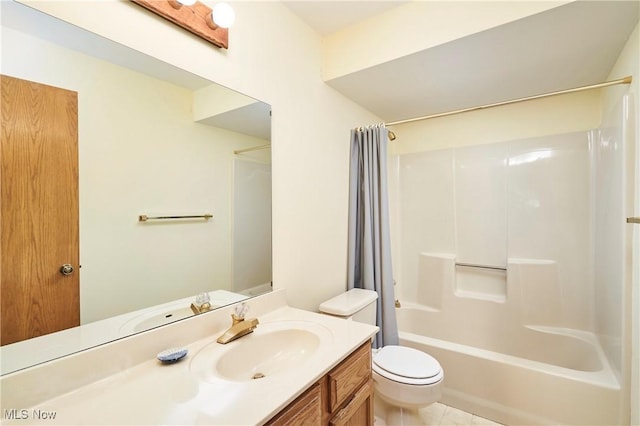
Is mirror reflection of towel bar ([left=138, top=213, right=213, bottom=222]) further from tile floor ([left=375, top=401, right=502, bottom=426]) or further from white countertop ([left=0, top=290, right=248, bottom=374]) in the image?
tile floor ([left=375, top=401, right=502, bottom=426])

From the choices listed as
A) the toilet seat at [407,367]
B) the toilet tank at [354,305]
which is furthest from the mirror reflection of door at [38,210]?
the toilet seat at [407,367]

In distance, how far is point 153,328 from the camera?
0.97 meters

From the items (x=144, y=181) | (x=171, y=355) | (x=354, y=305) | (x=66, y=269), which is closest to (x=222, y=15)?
(x=144, y=181)

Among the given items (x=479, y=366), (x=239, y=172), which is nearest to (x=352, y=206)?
(x=239, y=172)

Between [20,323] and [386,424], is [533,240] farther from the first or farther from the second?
[20,323]

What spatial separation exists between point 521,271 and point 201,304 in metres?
2.42

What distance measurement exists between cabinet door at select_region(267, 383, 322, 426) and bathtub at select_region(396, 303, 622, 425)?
4.78 feet

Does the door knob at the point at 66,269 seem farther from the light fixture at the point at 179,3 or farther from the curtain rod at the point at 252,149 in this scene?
the light fixture at the point at 179,3

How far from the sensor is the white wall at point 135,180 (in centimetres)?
85

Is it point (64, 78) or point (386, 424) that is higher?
point (64, 78)

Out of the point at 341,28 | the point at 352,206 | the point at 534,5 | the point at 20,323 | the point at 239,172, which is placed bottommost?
the point at 20,323

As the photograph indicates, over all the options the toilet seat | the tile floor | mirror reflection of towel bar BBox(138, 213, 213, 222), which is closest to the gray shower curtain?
the toilet seat

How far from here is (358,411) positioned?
1.11 metres

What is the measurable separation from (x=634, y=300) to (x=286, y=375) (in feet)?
5.59
